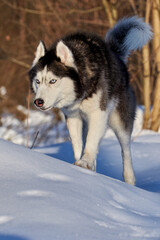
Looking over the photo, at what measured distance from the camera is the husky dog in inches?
149

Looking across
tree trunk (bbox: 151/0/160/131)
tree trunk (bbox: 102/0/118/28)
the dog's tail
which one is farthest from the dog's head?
tree trunk (bbox: 102/0/118/28)

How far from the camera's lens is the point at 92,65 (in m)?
4.03

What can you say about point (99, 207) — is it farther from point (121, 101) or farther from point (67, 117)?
point (121, 101)

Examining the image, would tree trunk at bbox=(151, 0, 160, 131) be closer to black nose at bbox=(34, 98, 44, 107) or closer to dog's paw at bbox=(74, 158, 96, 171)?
dog's paw at bbox=(74, 158, 96, 171)

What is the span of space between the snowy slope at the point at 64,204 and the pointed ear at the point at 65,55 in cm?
114

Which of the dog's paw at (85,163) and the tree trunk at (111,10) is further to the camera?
the tree trunk at (111,10)

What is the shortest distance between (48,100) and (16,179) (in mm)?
1295

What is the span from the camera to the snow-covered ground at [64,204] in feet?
6.33

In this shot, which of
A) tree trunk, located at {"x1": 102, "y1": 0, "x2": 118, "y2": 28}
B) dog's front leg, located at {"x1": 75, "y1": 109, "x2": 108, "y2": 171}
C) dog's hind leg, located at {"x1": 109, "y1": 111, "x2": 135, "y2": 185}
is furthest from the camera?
tree trunk, located at {"x1": 102, "y1": 0, "x2": 118, "y2": 28}

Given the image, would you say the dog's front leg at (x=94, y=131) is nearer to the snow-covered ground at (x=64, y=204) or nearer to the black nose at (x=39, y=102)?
the black nose at (x=39, y=102)

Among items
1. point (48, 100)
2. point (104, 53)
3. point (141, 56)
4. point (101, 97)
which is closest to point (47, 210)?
point (48, 100)

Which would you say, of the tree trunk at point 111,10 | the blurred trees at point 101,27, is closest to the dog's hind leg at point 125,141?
the blurred trees at point 101,27

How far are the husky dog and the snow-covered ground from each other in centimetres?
91

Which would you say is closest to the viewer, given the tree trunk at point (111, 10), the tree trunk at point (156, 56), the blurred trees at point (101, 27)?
the tree trunk at point (156, 56)
